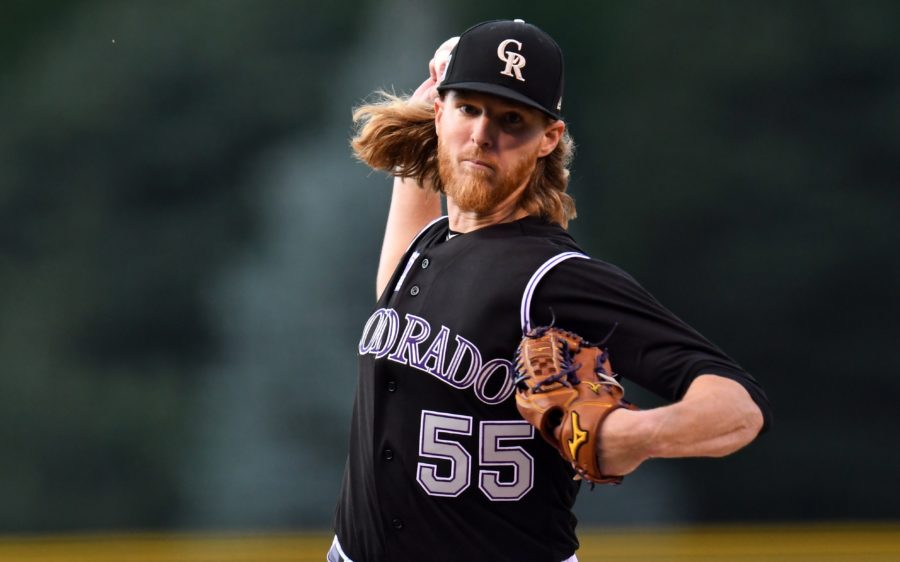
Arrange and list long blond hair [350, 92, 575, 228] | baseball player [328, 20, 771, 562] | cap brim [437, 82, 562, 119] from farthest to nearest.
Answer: long blond hair [350, 92, 575, 228], cap brim [437, 82, 562, 119], baseball player [328, 20, 771, 562]

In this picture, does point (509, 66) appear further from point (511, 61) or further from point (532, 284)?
point (532, 284)

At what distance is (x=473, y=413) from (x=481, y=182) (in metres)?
0.43

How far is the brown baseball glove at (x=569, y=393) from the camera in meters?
1.79

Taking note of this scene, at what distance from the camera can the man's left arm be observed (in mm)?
1744

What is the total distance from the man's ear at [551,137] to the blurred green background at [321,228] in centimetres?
262

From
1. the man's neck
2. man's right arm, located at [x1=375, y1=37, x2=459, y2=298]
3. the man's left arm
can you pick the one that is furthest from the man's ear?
the man's left arm

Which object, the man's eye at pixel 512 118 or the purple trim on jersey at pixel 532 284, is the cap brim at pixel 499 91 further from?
the purple trim on jersey at pixel 532 284

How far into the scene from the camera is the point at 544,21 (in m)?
4.96

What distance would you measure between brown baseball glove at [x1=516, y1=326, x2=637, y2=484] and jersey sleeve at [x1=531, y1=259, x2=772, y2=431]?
0.08 meters

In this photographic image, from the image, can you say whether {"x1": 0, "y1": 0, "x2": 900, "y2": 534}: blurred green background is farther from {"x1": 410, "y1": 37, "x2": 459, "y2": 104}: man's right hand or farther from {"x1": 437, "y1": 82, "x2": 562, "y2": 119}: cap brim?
{"x1": 437, "y1": 82, "x2": 562, "y2": 119}: cap brim

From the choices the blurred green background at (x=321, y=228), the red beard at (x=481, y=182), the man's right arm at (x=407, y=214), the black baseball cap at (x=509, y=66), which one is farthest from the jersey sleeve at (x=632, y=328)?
the blurred green background at (x=321, y=228)

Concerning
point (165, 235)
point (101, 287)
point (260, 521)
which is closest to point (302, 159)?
point (165, 235)

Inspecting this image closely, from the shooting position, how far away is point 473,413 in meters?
2.10

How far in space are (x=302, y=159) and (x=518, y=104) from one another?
2.85 meters
